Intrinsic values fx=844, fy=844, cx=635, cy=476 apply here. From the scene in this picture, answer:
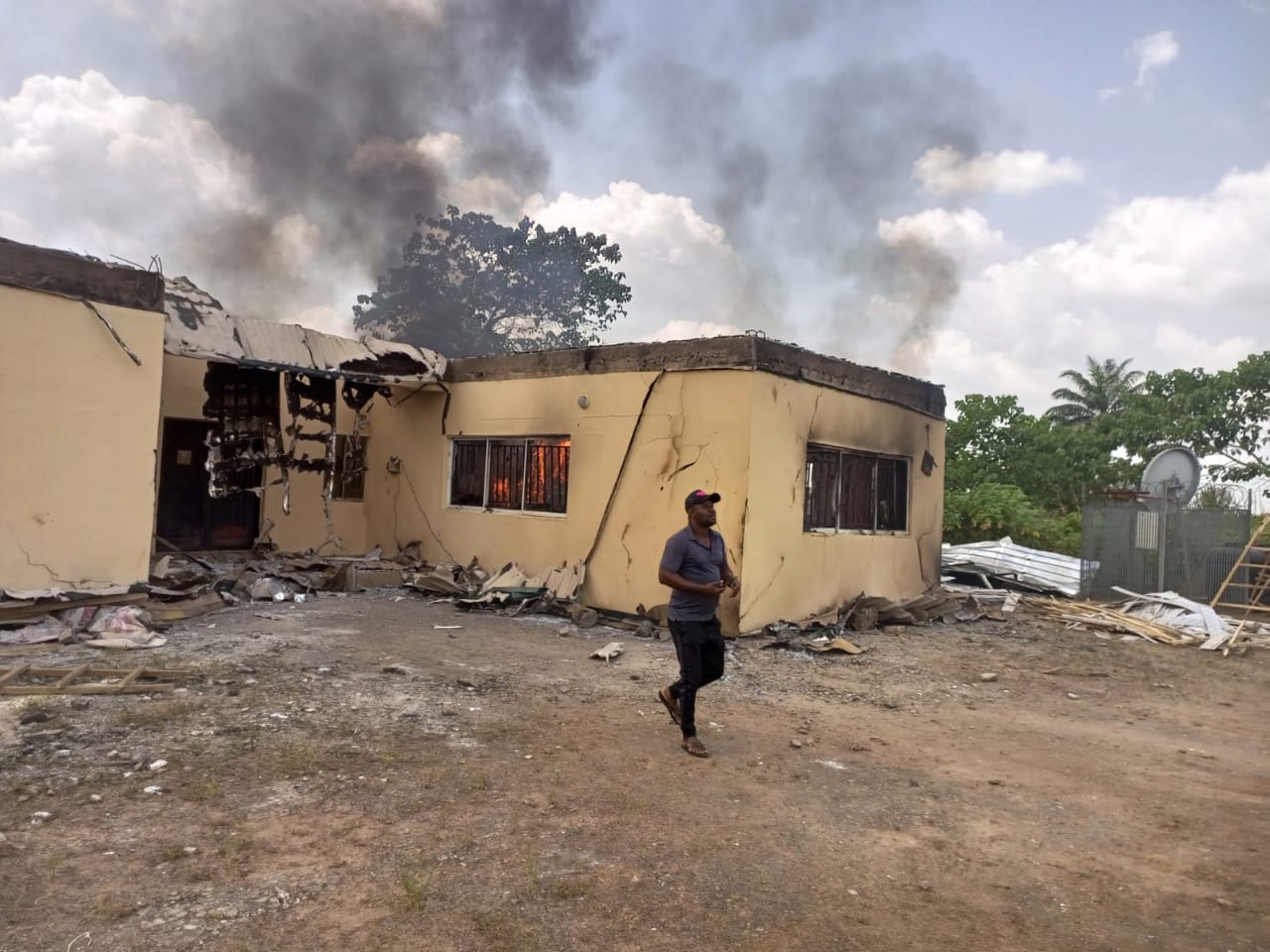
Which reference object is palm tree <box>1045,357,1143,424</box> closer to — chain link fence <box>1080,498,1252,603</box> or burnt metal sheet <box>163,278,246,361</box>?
chain link fence <box>1080,498,1252,603</box>

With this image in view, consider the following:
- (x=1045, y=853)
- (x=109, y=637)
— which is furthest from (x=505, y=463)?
(x=1045, y=853)

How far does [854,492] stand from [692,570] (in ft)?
20.0

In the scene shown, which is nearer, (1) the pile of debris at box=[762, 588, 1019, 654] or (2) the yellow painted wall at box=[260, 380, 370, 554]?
(1) the pile of debris at box=[762, 588, 1019, 654]

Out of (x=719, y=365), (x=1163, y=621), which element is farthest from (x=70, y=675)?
(x=1163, y=621)

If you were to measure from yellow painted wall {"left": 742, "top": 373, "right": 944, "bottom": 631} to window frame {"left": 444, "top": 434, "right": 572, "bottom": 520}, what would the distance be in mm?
2701

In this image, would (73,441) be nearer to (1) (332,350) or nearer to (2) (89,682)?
(2) (89,682)

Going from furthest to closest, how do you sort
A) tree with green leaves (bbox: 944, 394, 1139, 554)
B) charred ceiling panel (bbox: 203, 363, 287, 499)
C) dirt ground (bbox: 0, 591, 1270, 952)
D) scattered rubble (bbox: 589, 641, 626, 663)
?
tree with green leaves (bbox: 944, 394, 1139, 554), charred ceiling panel (bbox: 203, 363, 287, 499), scattered rubble (bbox: 589, 641, 626, 663), dirt ground (bbox: 0, 591, 1270, 952)

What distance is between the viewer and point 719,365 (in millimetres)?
8992

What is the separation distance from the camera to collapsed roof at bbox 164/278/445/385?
31.0 feet

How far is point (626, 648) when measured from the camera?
332 inches

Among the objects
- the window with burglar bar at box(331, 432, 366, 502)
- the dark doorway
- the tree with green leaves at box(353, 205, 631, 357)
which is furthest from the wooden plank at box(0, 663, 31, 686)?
the tree with green leaves at box(353, 205, 631, 357)

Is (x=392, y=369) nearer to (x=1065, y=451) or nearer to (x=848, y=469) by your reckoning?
(x=848, y=469)

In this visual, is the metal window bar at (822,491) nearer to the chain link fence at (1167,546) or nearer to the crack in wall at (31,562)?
the chain link fence at (1167,546)

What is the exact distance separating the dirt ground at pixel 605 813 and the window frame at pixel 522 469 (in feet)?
11.8
